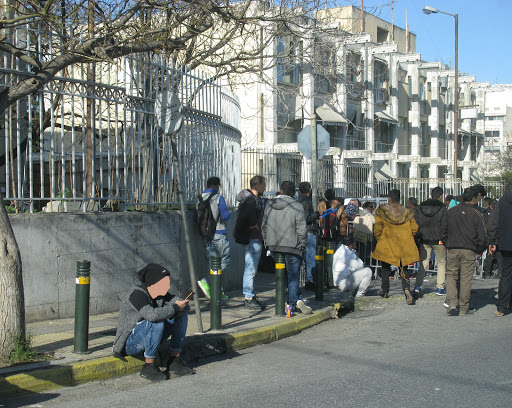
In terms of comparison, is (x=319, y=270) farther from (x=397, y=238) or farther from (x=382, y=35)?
(x=382, y=35)

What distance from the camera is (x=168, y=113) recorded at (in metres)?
7.48

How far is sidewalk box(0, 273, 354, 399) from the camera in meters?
5.71

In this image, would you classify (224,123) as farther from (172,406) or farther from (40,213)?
(172,406)

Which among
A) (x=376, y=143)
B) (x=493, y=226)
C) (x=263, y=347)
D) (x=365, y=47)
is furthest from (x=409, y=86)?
(x=263, y=347)

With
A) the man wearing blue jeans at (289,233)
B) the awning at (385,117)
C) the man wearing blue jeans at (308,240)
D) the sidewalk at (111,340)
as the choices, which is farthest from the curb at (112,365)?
the awning at (385,117)

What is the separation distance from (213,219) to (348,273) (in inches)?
116

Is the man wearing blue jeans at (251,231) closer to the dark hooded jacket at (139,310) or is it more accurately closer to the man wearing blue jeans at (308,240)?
the man wearing blue jeans at (308,240)

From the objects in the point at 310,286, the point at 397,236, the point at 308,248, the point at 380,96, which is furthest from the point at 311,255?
the point at 380,96

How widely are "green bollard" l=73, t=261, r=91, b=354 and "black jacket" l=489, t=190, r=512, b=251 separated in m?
6.11

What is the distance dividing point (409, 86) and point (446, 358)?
40.1m

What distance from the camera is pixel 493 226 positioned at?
377 inches

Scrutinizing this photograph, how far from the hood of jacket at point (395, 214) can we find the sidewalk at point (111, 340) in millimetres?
1504

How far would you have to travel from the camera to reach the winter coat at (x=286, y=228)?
28.8 ft

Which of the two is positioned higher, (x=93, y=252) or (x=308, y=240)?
(x=93, y=252)
